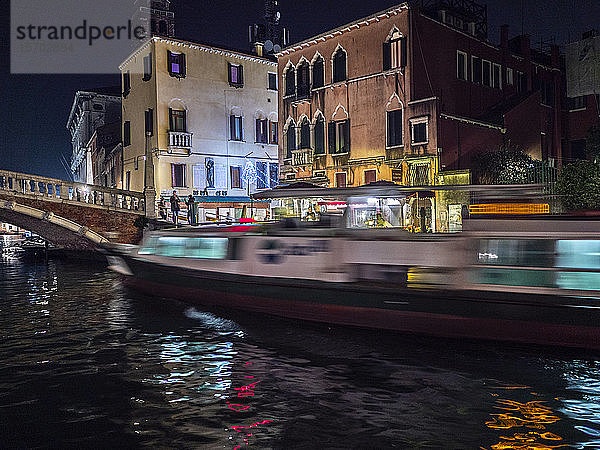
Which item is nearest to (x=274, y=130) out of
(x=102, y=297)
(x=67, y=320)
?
(x=102, y=297)

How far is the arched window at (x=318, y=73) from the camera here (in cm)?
2598

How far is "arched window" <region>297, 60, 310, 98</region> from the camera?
86.7 ft

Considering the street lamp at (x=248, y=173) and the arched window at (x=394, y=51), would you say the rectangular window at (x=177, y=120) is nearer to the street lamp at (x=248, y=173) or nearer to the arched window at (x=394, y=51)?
the street lamp at (x=248, y=173)

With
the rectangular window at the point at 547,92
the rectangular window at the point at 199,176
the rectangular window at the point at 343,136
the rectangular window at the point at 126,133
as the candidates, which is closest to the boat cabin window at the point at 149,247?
the rectangular window at the point at 343,136

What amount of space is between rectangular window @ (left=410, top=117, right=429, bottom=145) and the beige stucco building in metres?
10.4

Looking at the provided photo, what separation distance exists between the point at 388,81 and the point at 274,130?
39.9 ft

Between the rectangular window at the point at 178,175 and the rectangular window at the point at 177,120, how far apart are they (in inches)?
77.4

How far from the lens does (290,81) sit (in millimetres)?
27672

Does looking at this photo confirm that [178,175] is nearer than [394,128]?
No

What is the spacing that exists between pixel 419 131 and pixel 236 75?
14.2 meters

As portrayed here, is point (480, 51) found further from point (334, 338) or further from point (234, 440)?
point (234, 440)

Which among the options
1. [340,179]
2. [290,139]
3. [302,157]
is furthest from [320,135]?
[340,179]

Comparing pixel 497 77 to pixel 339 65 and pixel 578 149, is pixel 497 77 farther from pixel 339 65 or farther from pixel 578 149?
pixel 339 65

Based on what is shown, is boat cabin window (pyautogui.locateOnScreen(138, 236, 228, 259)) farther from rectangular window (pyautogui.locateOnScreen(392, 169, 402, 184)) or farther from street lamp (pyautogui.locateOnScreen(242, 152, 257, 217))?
street lamp (pyautogui.locateOnScreen(242, 152, 257, 217))
